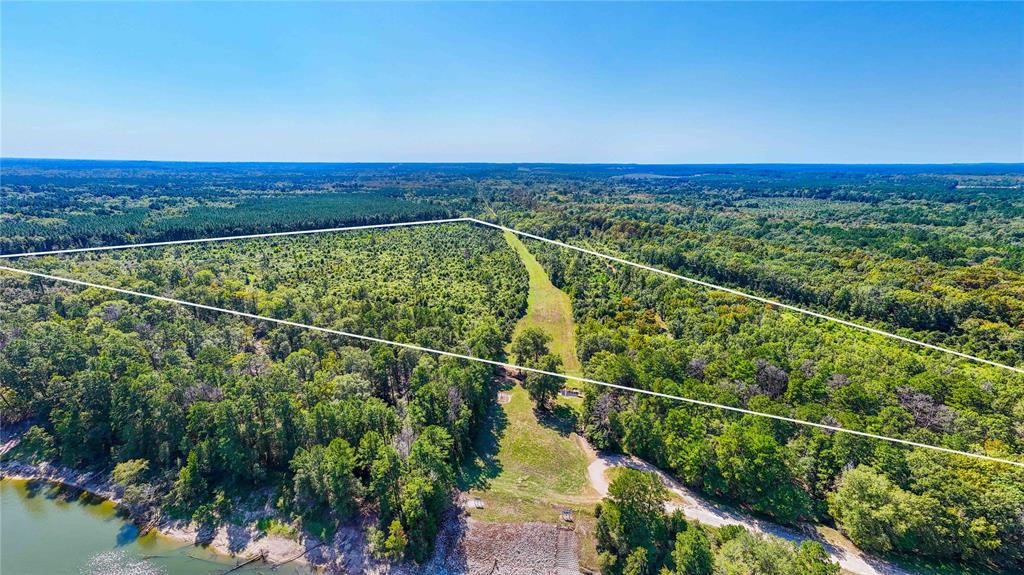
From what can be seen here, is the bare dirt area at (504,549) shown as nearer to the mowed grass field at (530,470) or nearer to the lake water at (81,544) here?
the mowed grass field at (530,470)

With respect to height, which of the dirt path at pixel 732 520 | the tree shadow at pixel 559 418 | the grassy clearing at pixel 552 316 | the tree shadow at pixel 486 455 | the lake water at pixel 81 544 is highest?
the grassy clearing at pixel 552 316

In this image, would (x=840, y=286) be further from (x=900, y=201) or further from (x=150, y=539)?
(x=900, y=201)

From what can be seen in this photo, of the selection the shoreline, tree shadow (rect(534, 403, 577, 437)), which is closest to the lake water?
the shoreline

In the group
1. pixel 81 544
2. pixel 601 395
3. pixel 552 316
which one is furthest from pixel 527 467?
pixel 552 316

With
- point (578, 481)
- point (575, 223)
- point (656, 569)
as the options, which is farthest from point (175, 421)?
point (575, 223)

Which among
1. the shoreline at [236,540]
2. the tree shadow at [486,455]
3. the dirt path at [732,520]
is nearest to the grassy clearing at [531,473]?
the tree shadow at [486,455]

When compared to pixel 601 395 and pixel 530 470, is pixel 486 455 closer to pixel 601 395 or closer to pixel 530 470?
pixel 530 470
